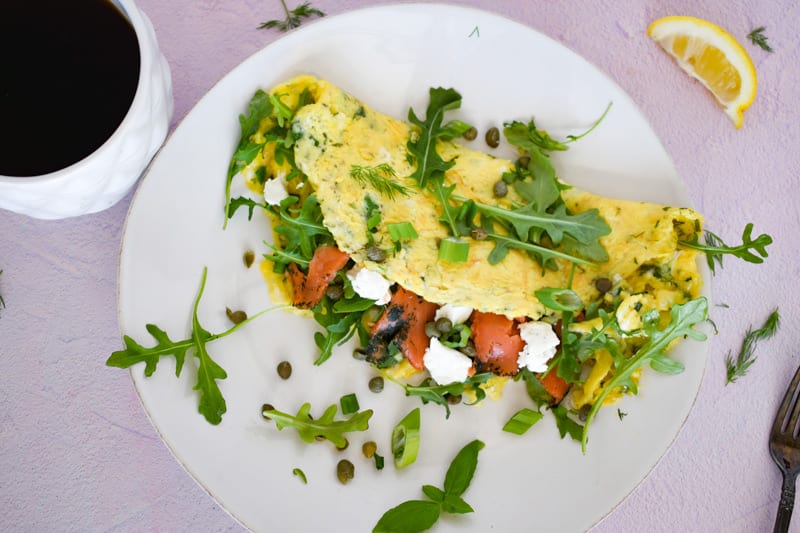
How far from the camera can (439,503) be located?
2.37 meters

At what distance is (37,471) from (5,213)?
94 centimetres

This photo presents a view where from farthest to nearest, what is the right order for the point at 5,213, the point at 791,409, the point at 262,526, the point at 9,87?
1. the point at 791,409
2. the point at 5,213
3. the point at 262,526
4. the point at 9,87

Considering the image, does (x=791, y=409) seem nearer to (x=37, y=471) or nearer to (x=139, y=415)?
(x=139, y=415)

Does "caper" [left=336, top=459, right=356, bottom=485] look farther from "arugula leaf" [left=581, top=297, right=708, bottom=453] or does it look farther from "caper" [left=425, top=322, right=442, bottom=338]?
"arugula leaf" [left=581, top=297, right=708, bottom=453]

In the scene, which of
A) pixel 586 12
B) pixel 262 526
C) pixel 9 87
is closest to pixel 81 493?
pixel 262 526

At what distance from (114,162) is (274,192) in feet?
1.79

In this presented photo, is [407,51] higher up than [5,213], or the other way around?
[407,51]

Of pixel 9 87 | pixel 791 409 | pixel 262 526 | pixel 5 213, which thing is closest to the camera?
pixel 9 87

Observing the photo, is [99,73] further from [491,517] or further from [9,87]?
[491,517]

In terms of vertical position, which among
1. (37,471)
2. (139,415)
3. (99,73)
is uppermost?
(99,73)

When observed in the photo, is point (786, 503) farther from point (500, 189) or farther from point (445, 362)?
point (500, 189)

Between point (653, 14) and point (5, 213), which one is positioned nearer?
point (5, 213)

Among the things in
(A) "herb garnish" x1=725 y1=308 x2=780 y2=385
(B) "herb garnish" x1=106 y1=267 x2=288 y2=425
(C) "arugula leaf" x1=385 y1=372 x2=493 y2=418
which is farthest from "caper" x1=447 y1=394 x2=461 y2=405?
(A) "herb garnish" x1=725 y1=308 x2=780 y2=385

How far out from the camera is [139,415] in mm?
2594
